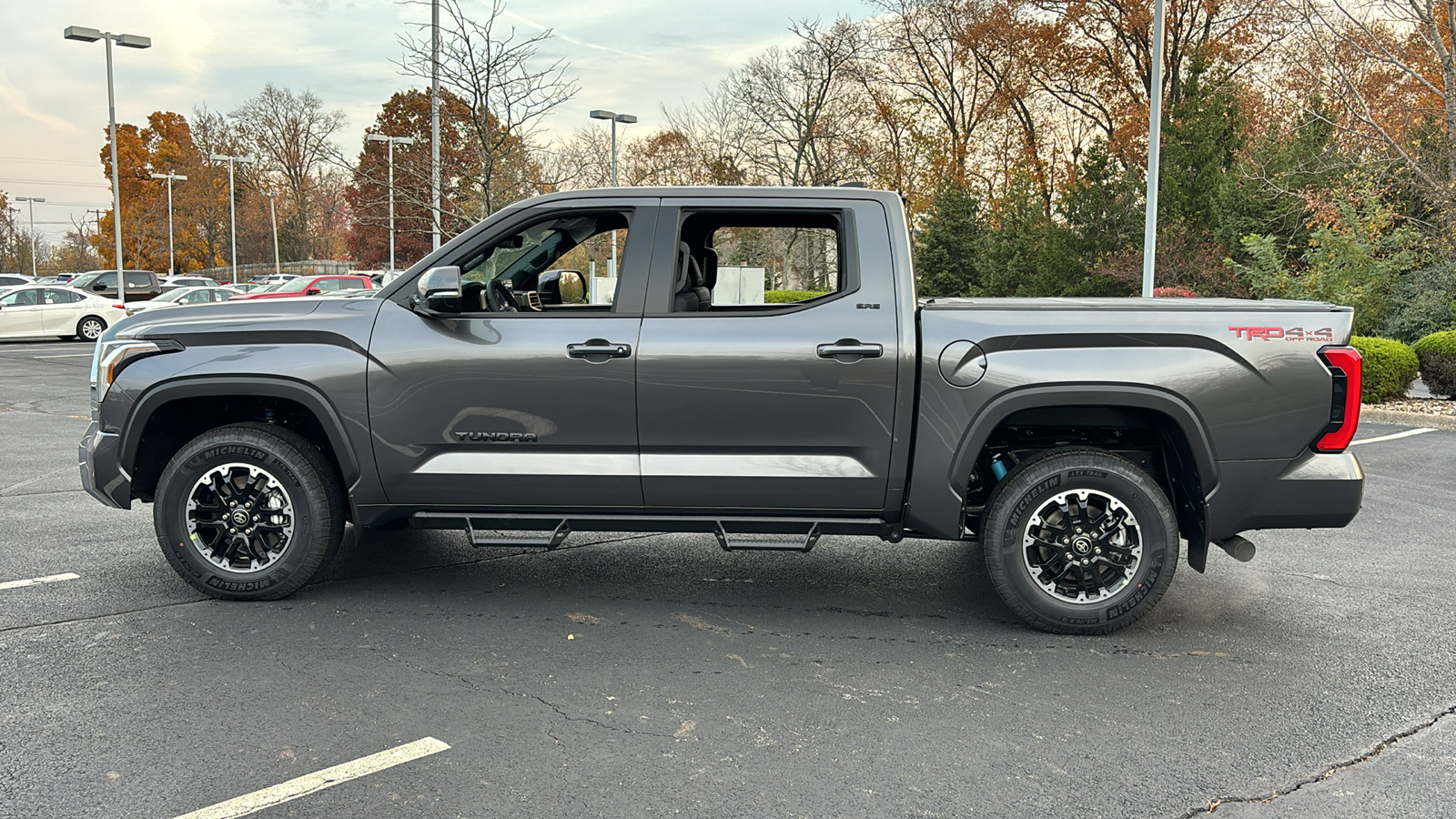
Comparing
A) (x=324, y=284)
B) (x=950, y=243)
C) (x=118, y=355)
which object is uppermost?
(x=950, y=243)

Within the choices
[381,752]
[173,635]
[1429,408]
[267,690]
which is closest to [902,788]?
[381,752]

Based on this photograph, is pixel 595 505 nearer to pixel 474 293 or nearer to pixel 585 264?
pixel 474 293

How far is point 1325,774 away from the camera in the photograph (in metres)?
3.53

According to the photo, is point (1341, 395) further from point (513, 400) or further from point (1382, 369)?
point (1382, 369)

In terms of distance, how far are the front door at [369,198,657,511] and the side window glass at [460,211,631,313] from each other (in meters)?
0.10

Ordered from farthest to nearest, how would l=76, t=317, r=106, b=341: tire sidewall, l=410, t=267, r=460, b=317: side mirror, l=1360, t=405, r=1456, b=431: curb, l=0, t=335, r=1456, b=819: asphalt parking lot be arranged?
l=76, t=317, r=106, b=341: tire sidewall < l=1360, t=405, r=1456, b=431: curb < l=410, t=267, r=460, b=317: side mirror < l=0, t=335, r=1456, b=819: asphalt parking lot

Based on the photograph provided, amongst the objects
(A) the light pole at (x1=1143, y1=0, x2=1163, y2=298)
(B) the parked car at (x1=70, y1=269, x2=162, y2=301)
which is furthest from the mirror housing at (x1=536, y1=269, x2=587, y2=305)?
(B) the parked car at (x1=70, y1=269, x2=162, y2=301)

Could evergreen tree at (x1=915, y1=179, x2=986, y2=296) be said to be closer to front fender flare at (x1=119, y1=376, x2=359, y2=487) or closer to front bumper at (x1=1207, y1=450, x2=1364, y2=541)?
front bumper at (x1=1207, y1=450, x2=1364, y2=541)

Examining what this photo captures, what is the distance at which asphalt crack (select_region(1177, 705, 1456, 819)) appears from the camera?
329 cm

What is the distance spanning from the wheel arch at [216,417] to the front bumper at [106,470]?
0.05 meters

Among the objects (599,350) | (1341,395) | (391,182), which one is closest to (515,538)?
(599,350)

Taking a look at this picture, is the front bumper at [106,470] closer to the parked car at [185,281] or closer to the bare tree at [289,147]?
the parked car at [185,281]

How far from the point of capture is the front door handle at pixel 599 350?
16.2ft

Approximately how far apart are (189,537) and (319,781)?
226cm
